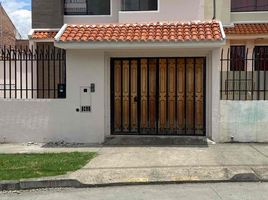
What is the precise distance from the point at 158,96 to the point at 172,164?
379 centimetres

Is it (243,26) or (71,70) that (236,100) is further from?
(243,26)

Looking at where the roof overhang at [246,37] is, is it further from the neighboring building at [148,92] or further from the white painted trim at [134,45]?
the white painted trim at [134,45]

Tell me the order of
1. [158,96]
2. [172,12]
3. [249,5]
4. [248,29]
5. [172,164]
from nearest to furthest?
[172,164] < [158,96] < [172,12] < [248,29] < [249,5]

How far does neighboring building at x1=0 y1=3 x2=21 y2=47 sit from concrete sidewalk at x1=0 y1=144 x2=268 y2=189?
24.4m

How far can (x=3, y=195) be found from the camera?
7.74 metres

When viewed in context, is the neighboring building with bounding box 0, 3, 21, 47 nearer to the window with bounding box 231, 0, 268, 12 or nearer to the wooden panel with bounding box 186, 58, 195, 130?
the window with bounding box 231, 0, 268, 12

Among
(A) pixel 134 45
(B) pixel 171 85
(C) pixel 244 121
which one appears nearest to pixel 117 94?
(B) pixel 171 85

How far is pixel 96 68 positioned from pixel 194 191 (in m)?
5.90

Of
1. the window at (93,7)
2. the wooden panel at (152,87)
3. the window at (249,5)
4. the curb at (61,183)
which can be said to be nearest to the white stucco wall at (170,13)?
the window at (93,7)

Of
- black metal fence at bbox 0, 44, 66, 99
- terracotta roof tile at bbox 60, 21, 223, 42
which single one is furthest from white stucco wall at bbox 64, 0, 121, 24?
terracotta roof tile at bbox 60, 21, 223, 42

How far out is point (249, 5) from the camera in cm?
2180

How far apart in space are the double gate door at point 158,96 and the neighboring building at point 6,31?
2283cm

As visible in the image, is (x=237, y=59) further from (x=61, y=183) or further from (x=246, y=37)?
(x=246, y=37)

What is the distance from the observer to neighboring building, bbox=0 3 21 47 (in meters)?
34.6
